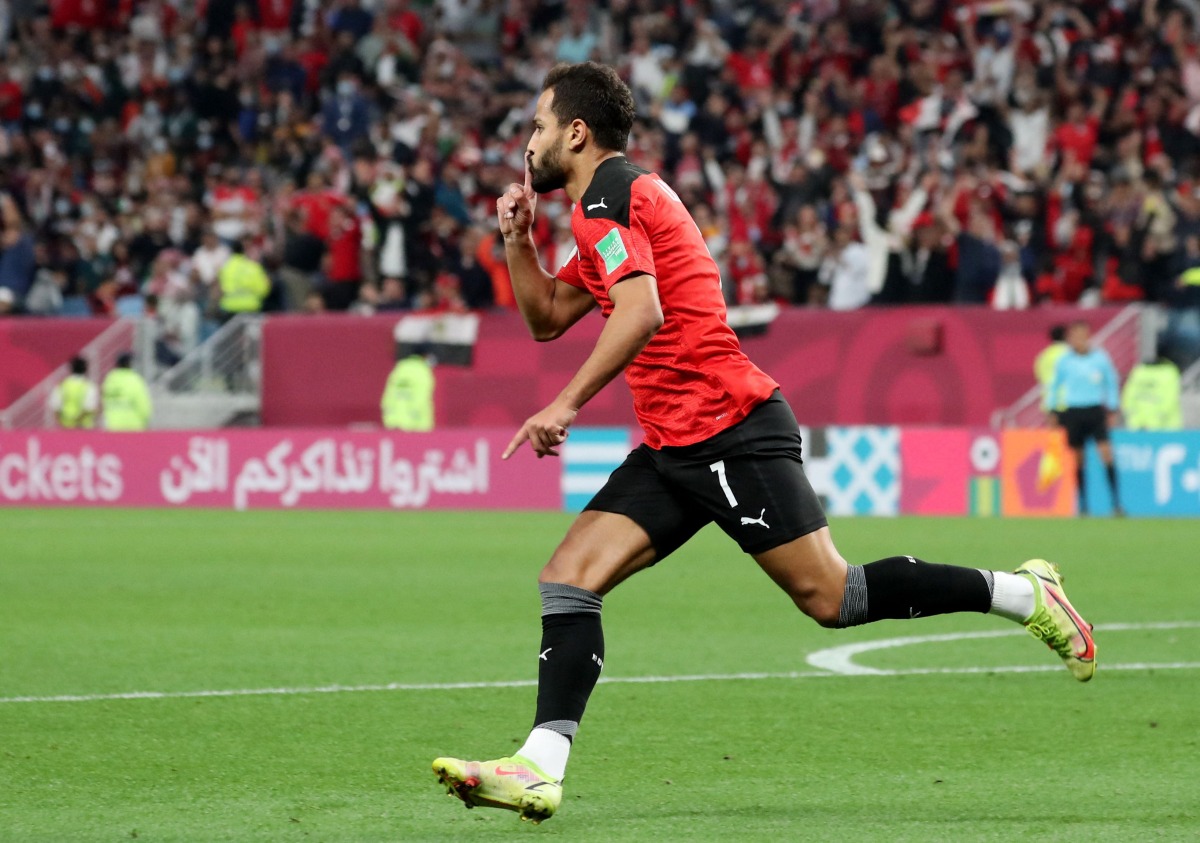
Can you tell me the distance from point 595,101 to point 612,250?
48 centimetres

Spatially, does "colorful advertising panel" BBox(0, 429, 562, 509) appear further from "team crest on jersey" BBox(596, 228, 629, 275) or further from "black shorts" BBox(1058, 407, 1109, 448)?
"team crest on jersey" BBox(596, 228, 629, 275)

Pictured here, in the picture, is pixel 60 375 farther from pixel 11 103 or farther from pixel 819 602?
pixel 819 602

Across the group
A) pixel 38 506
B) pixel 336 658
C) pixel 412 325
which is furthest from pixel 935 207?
pixel 336 658

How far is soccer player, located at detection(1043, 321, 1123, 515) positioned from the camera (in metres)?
19.2

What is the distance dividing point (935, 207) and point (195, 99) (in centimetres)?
1113

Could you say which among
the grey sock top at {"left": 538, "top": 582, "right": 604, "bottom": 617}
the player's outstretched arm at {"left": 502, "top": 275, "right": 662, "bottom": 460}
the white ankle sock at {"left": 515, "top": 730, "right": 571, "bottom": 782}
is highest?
the player's outstretched arm at {"left": 502, "top": 275, "right": 662, "bottom": 460}

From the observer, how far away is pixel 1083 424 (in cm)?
1936

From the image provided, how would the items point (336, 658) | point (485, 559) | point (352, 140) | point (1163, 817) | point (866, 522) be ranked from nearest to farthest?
1. point (1163, 817)
2. point (336, 658)
3. point (485, 559)
4. point (866, 522)
5. point (352, 140)

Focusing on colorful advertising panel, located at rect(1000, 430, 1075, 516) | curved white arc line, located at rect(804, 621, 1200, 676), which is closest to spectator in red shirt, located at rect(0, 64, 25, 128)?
colorful advertising panel, located at rect(1000, 430, 1075, 516)

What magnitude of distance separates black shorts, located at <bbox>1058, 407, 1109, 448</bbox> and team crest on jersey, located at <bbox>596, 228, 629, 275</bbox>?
14.6 meters

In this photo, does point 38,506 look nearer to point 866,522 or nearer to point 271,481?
point 271,481

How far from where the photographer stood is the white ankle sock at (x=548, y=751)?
Answer: 202 inches

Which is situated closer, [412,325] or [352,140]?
[412,325]

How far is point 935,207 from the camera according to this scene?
843 inches
